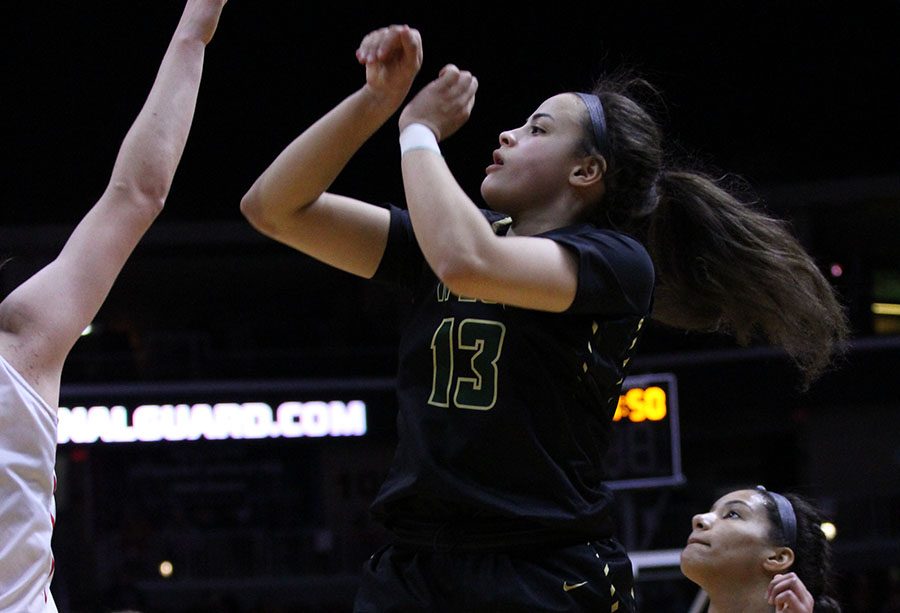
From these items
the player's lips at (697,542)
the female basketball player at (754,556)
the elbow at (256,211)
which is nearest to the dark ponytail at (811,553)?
the female basketball player at (754,556)

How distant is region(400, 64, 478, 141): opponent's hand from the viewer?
93.2 inches

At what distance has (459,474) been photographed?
2.30 m

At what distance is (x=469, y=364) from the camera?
2363 millimetres

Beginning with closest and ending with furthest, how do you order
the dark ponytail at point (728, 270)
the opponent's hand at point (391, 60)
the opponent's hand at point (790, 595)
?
1. the opponent's hand at point (391, 60)
2. the dark ponytail at point (728, 270)
3. the opponent's hand at point (790, 595)

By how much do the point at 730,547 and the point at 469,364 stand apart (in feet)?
5.12

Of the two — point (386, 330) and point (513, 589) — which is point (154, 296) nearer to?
point (386, 330)

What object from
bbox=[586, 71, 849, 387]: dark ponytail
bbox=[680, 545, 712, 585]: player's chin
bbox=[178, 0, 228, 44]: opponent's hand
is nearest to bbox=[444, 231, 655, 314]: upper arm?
bbox=[586, 71, 849, 387]: dark ponytail

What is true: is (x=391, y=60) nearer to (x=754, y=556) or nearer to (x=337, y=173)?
(x=337, y=173)

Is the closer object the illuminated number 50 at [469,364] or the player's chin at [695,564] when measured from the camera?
the illuminated number 50 at [469,364]

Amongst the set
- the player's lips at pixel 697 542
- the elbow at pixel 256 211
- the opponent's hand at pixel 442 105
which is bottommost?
the player's lips at pixel 697 542

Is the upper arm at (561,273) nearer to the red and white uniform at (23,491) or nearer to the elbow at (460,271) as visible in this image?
the elbow at (460,271)

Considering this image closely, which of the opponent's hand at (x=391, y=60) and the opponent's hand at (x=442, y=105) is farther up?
the opponent's hand at (x=391, y=60)

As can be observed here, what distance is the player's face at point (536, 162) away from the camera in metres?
2.49

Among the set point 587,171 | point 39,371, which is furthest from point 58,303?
point 587,171
